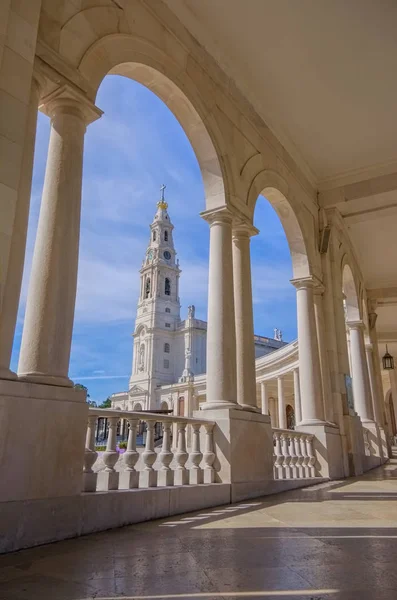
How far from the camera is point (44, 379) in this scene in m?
6.20

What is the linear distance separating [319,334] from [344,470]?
4776 millimetres

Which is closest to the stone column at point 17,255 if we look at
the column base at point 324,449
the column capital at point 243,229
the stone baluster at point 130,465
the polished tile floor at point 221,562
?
the polished tile floor at point 221,562

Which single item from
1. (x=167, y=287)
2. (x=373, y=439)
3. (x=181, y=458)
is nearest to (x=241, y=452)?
(x=181, y=458)

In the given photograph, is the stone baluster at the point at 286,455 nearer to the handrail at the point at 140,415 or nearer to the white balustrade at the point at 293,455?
the white balustrade at the point at 293,455

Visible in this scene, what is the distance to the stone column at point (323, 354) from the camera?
1648 cm

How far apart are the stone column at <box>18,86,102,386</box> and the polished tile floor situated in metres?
2.25

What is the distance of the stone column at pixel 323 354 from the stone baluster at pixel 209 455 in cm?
746

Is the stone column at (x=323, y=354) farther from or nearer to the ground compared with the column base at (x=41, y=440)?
farther from the ground

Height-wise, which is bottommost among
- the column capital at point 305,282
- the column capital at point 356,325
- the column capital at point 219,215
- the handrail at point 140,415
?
the handrail at point 140,415

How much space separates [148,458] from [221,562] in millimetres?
3496

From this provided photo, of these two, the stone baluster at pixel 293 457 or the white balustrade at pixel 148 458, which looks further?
the stone baluster at pixel 293 457

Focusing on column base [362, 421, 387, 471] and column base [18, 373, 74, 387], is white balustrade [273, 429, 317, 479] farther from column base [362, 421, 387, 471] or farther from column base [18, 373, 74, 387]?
column base [362, 421, 387, 471]

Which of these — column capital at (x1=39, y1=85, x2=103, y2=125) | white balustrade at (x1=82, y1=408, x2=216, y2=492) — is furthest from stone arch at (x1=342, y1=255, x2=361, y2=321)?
column capital at (x1=39, y1=85, x2=103, y2=125)

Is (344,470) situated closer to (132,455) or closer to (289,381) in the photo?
(132,455)
